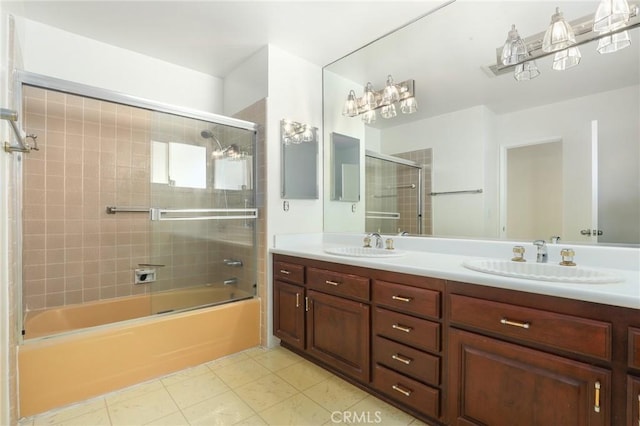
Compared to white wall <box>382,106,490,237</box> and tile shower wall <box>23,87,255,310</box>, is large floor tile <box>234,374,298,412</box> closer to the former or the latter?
tile shower wall <box>23,87,255,310</box>

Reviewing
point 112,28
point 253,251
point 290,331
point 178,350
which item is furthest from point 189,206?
point 112,28

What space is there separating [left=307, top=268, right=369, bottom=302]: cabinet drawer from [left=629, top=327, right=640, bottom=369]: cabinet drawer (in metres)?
1.02

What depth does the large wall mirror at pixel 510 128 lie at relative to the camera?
140 centimetres

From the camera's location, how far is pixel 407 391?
149 centimetres

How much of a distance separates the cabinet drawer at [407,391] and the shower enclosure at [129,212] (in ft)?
4.11

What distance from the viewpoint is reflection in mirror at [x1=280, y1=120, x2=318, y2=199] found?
2451 mm

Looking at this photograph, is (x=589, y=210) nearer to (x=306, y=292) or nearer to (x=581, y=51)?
(x=581, y=51)

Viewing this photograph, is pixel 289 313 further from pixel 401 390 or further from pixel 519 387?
pixel 519 387

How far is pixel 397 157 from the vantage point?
2.27 metres

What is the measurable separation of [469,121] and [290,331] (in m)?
1.91

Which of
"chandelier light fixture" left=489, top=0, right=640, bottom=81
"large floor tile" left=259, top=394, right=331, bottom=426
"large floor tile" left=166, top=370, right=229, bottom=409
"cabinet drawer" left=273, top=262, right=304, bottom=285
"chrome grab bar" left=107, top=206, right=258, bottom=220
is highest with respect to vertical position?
"chandelier light fixture" left=489, top=0, right=640, bottom=81

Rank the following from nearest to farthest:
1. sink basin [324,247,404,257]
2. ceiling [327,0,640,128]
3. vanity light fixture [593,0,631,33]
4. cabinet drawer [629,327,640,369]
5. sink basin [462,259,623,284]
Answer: cabinet drawer [629,327,640,369] < sink basin [462,259,623,284] < vanity light fixture [593,0,631,33] < ceiling [327,0,640,128] < sink basin [324,247,404,257]

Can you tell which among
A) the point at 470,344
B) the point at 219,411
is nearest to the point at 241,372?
the point at 219,411

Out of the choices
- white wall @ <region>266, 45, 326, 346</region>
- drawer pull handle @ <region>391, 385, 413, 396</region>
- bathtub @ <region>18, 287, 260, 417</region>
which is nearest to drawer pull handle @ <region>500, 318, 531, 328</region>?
drawer pull handle @ <region>391, 385, 413, 396</region>
